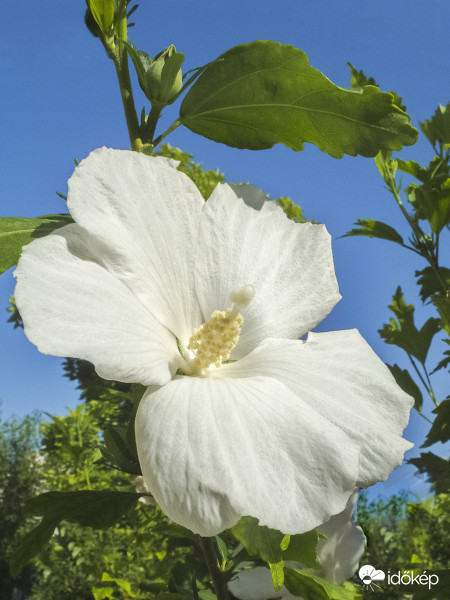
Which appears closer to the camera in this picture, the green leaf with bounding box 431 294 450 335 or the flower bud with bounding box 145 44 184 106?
the flower bud with bounding box 145 44 184 106

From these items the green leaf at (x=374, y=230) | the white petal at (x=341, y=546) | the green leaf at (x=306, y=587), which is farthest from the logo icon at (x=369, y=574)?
the green leaf at (x=374, y=230)

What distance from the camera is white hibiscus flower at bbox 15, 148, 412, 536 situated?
374 millimetres

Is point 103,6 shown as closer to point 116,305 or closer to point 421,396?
point 116,305

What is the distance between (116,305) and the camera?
42cm

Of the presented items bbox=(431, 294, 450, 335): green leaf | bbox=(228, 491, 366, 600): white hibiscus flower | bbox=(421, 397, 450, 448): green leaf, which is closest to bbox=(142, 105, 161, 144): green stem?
bbox=(228, 491, 366, 600): white hibiscus flower

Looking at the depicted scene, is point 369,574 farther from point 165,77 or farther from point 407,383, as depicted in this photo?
point 407,383

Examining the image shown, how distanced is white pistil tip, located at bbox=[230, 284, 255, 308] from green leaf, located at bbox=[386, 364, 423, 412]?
1291 millimetres

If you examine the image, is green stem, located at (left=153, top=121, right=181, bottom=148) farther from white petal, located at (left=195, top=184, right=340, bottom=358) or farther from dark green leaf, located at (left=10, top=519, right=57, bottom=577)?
dark green leaf, located at (left=10, top=519, right=57, bottom=577)

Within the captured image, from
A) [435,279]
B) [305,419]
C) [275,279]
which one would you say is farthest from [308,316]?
[435,279]

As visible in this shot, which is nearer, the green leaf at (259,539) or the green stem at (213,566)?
Answer: the green leaf at (259,539)

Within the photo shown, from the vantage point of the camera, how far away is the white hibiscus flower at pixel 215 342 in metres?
0.37

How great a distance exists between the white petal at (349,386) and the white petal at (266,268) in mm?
26

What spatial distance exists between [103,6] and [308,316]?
1.20 feet

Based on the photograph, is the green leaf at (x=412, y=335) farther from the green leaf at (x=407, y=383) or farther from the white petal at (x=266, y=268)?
the white petal at (x=266, y=268)
